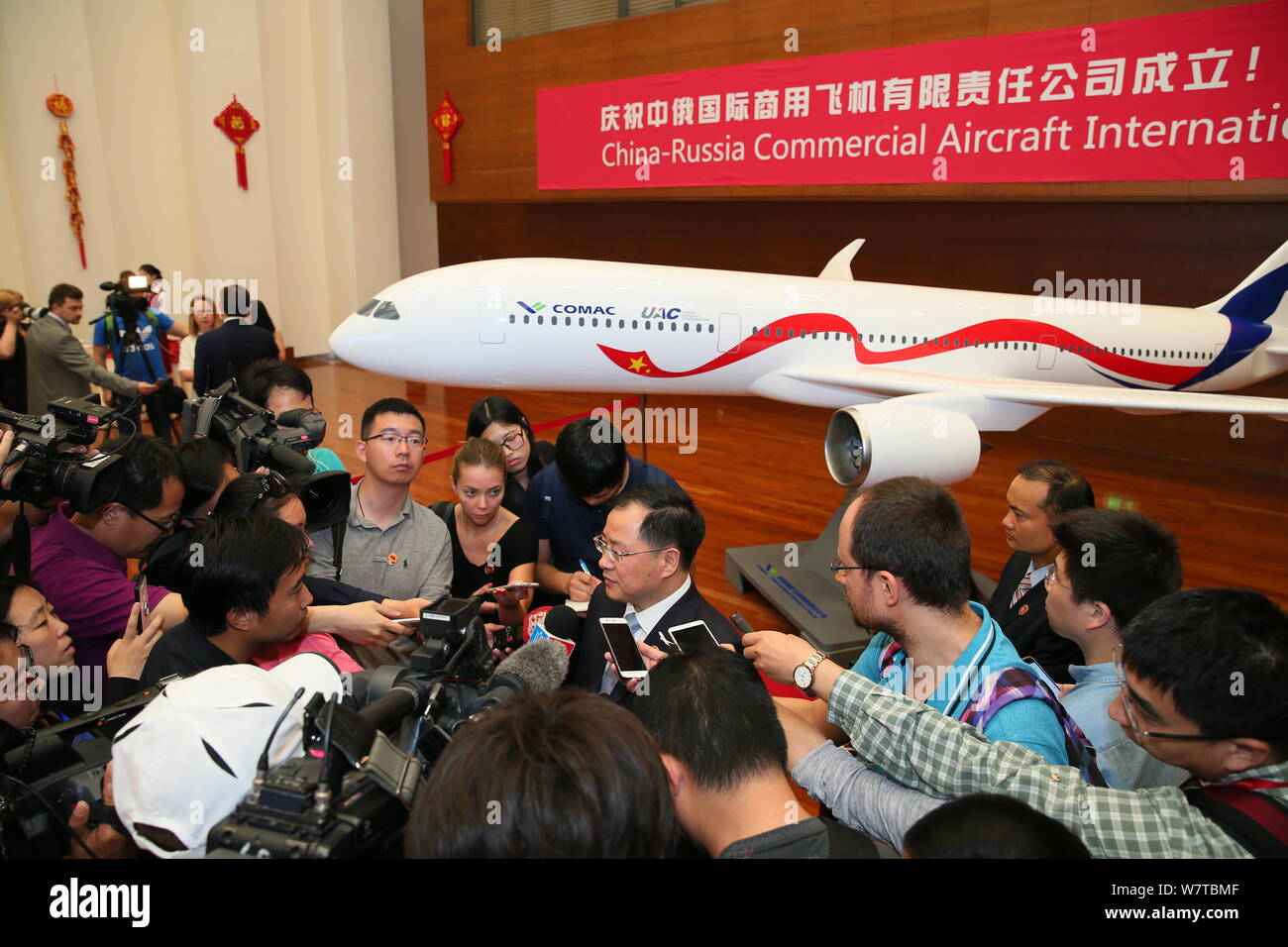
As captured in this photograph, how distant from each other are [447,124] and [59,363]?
8427 millimetres

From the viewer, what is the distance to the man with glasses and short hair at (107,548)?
2.66m

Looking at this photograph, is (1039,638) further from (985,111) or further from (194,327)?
(194,327)

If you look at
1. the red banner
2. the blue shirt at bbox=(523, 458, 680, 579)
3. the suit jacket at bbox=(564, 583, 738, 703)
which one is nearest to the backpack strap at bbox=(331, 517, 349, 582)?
the blue shirt at bbox=(523, 458, 680, 579)

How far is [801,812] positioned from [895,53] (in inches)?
328

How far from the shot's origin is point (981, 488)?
8180mm

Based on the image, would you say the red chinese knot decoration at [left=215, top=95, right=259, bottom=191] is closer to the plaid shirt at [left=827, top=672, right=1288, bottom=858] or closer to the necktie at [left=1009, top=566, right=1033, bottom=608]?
the necktie at [left=1009, top=566, right=1033, bottom=608]

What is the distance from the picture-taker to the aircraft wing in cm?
498

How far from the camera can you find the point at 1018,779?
1642 millimetres

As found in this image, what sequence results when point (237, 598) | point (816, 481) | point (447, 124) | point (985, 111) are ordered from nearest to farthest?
point (237, 598) → point (985, 111) → point (816, 481) → point (447, 124)

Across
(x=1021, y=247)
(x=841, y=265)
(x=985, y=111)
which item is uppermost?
(x=985, y=111)

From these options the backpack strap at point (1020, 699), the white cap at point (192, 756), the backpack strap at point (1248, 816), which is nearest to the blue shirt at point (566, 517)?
the backpack strap at point (1020, 699)

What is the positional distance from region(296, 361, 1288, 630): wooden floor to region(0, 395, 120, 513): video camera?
3.98 m

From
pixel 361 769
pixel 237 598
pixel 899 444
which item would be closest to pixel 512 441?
pixel 237 598

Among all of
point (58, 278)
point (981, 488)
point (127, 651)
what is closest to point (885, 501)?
point (127, 651)
